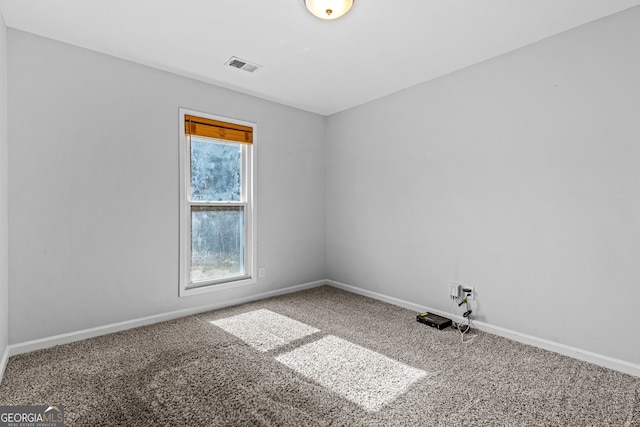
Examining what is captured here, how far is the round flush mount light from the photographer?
2.01 m

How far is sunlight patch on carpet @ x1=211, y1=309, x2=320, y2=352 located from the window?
51 centimetres

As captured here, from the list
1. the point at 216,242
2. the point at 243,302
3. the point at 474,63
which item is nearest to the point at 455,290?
the point at 474,63

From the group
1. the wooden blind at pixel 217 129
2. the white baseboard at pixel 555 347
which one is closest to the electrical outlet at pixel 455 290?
the white baseboard at pixel 555 347

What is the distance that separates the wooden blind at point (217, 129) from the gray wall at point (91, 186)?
0.37 feet

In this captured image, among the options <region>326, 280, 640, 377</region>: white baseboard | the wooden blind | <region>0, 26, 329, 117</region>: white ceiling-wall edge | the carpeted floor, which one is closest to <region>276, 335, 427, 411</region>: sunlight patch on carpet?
the carpeted floor

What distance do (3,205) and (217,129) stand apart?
1.81 meters

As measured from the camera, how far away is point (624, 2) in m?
2.06

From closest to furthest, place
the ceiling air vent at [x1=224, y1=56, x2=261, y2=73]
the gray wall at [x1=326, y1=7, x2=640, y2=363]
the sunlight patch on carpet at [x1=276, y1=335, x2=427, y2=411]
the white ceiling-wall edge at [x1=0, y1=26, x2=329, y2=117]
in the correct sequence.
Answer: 1. the sunlight patch on carpet at [x1=276, y1=335, x2=427, y2=411]
2. the gray wall at [x1=326, y1=7, x2=640, y2=363]
3. the white ceiling-wall edge at [x1=0, y1=26, x2=329, y2=117]
4. the ceiling air vent at [x1=224, y1=56, x2=261, y2=73]

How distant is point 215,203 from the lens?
3.45 metres

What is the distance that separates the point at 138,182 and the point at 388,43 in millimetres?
2460

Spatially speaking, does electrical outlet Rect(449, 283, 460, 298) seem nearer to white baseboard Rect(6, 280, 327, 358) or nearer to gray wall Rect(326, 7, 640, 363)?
gray wall Rect(326, 7, 640, 363)

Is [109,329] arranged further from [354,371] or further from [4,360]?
[354,371]

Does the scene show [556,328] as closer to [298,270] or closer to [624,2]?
[624,2]

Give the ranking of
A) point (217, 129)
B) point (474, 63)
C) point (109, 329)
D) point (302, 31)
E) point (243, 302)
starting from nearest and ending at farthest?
point (302, 31), point (109, 329), point (474, 63), point (217, 129), point (243, 302)
